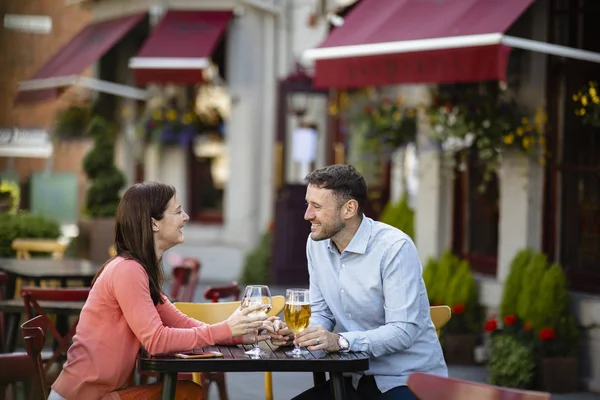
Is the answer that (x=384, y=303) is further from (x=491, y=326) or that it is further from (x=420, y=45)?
(x=491, y=326)

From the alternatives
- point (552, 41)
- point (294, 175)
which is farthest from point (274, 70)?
point (552, 41)

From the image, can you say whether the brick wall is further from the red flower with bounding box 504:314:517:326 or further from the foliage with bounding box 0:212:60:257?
the red flower with bounding box 504:314:517:326

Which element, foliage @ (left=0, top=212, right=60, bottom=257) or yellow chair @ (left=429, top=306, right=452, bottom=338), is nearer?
yellow chair @ (left=429, top=306, right=452, bottom=338)

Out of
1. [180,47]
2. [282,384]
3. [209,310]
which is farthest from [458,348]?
[180,47]

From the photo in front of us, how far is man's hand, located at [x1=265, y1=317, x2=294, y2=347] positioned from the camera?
15.9ft

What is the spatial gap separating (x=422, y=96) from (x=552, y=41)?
6.43ft

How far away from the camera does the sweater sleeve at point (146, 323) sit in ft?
15.3

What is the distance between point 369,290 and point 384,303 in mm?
84

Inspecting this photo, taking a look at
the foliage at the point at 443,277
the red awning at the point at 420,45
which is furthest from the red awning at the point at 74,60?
the foliage at the point at 443,277

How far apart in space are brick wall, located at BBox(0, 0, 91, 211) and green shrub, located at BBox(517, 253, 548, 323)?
98.2ft

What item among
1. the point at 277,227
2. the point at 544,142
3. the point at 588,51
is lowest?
the point at 277,227

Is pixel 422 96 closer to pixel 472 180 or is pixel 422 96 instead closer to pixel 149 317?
pixel 472 180

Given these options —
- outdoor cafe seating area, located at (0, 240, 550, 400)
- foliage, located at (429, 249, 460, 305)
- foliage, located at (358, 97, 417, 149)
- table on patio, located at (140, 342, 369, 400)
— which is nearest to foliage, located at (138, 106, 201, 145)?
foliage, located at (358, 97, 417, 149)

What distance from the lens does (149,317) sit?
4.69m
